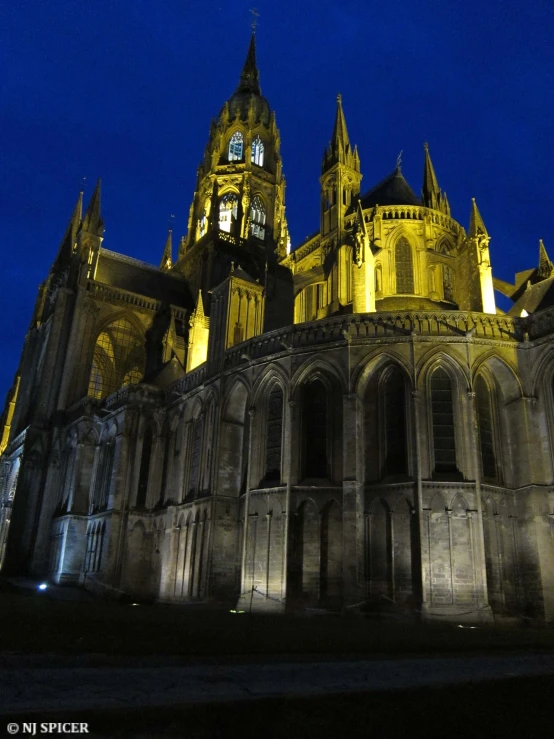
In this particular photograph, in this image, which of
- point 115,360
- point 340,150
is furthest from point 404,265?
point 115,360

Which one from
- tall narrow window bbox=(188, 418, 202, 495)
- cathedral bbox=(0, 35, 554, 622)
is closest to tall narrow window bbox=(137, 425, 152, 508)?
cathedral bbox=(0, 35, 554, 622)

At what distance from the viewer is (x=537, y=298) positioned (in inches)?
1078

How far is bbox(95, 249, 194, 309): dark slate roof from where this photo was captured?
4562cm

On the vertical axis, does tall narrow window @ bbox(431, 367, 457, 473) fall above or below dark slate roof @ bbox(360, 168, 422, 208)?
below

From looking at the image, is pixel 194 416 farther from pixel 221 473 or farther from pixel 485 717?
pixel 485 717

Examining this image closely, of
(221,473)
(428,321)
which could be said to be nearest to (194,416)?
(221,473)

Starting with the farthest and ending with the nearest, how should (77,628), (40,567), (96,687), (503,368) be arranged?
(40,567) → (503,368) → (77,628) → (96,687)

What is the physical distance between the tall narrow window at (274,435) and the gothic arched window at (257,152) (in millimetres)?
34469

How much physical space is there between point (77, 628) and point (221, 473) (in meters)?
15.3

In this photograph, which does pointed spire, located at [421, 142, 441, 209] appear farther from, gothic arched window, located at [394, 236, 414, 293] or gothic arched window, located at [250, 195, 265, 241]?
gothic arched window, located at [250, 195, 265, 241]

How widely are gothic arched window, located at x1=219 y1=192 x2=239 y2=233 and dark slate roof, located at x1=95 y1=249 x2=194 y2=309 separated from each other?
19.6ft

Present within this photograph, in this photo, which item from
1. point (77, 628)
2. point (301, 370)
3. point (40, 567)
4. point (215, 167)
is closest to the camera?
point (77, 628)

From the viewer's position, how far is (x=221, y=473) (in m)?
24.9

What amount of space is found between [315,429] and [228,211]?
32203mm
